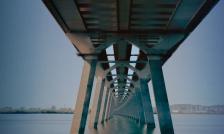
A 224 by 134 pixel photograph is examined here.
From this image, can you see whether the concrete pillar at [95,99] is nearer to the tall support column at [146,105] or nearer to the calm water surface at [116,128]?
the calm water surface at [116,128]

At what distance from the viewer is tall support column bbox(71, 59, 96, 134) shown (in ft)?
97.3

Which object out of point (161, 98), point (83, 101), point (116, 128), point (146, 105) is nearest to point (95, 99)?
point (146, 105)

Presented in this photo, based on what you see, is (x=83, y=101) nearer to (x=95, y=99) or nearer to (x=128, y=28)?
(x=128, y=28)

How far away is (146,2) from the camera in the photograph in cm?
1841

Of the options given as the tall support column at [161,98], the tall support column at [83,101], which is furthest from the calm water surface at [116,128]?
the tall support column at [161,98]

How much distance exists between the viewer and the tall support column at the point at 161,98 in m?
26.3

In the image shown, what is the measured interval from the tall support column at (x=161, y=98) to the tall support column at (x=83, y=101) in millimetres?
5772

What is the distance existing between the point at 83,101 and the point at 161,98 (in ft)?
24.3

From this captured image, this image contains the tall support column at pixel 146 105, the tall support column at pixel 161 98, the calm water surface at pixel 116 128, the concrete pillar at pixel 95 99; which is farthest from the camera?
the tall support column at pixel 146 105

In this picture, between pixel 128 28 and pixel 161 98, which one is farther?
pixel 161 98

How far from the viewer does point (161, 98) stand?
2698cm

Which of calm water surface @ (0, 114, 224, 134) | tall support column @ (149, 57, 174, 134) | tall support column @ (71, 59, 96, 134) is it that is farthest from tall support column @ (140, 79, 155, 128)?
tall support column @ (149, 57, 174, 134)

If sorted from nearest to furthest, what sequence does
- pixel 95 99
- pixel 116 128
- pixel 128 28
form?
pixel 128 28
pixel 116 128
pixel 95 99

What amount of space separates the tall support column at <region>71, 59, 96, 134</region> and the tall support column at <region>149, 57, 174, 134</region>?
18.9 ft
